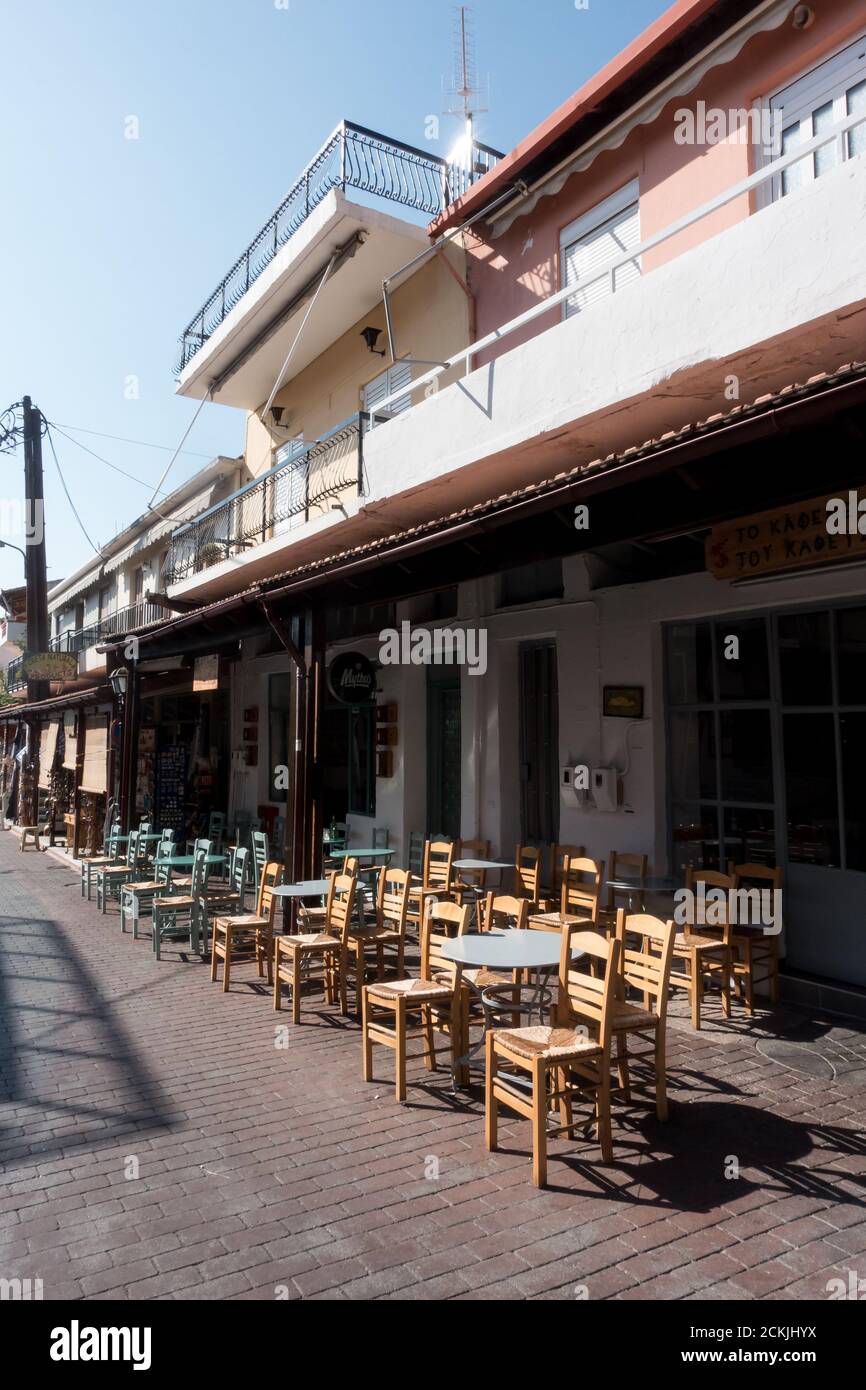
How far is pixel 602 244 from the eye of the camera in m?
9.12

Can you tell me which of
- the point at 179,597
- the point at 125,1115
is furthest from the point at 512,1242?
the point at 179,597

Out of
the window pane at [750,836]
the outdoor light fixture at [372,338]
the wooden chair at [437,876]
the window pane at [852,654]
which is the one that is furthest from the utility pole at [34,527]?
the window pane at [852,654]

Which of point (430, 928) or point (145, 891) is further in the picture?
point (145, 891)

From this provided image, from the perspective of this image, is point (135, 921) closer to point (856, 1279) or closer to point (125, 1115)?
point (125, 1115)

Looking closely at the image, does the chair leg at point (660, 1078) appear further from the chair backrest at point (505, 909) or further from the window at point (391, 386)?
the window at point (391, 386)

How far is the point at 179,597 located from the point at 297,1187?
13842 mm

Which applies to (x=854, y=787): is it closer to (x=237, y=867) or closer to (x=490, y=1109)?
(x=490, y=1109)

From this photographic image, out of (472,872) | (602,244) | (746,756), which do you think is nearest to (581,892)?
(746,756)

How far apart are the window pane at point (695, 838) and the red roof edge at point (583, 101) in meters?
6.95

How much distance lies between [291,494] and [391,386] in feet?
7.26

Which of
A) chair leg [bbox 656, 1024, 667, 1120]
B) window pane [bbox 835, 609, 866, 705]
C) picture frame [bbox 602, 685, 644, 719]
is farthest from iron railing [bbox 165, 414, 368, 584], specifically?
chair leg [bbox 656, 1024, 667, 1120]

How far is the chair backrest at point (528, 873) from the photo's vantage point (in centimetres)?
849

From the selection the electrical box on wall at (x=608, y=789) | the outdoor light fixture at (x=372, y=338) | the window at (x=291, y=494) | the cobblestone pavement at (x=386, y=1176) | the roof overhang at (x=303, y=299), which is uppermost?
the roof overhang at (x=303, y=299)

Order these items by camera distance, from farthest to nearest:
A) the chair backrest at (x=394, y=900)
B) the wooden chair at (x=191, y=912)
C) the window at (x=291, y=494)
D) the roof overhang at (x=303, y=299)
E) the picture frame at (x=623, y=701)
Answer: the window at (x=291, y=494) < the roof overhang at (x=303, y=299) < the wooden chair at (x=191, y=912) < the picture frame at (x=623, y=701) < the chair backrest at (x=394, y=900)
